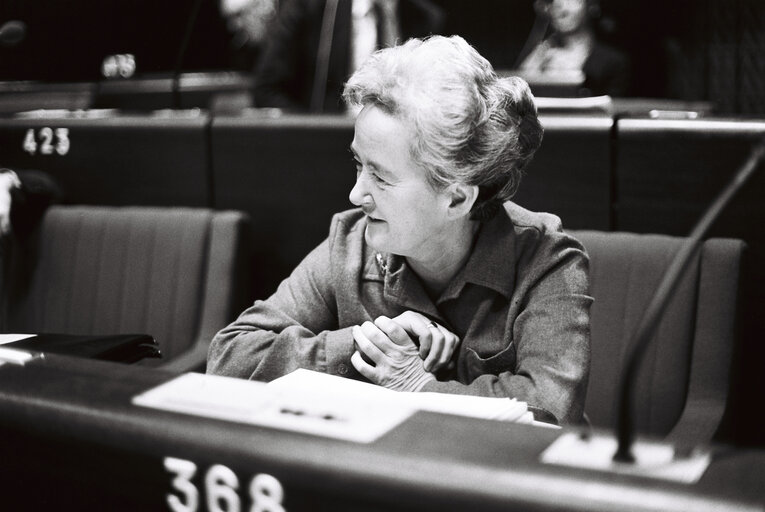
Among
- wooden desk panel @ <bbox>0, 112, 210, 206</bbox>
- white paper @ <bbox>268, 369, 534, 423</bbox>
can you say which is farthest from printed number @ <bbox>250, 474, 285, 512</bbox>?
wooden desk panel @ <bbox>0, 112, 210, 206</bbox>

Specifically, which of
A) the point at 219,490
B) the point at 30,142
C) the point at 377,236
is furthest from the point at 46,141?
the point at 219,490

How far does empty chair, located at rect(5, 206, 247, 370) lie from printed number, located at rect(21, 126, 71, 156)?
8.1 inches

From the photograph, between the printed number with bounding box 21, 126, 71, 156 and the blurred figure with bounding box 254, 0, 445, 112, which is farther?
the blurred figure with bounding box 254, 0, 445, 112

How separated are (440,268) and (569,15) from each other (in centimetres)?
414

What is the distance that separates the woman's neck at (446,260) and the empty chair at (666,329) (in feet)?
1.50

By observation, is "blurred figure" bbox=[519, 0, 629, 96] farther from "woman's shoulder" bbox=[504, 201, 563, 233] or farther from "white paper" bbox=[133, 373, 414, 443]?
"white paper" bbox=[133, 373, 414, 443]

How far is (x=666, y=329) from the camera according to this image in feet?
5.94

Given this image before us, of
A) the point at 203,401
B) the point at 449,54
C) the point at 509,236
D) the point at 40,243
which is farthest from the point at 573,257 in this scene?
the point at 40,243

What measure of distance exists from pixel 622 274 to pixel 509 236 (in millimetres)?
463

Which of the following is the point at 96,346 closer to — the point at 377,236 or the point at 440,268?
the point at 377,236

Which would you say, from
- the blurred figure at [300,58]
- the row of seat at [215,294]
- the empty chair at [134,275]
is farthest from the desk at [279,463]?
the blurred figure at [300,58]

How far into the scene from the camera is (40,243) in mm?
2498

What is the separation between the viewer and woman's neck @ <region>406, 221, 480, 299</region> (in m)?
1.52

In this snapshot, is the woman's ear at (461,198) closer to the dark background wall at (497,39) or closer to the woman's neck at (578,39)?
the dark background wall at (497,39)
